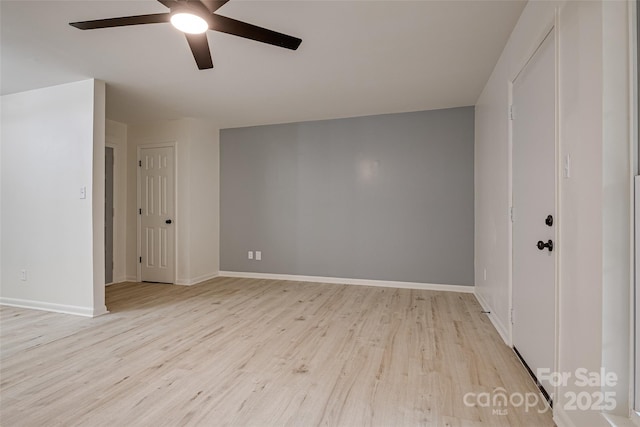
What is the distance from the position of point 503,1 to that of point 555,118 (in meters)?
0.91

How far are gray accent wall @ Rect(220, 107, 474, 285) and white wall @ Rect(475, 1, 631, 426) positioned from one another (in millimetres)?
2298

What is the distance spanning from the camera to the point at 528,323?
2.01 m

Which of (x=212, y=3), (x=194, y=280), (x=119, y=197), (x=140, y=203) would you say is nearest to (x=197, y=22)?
(x=212, y=3)

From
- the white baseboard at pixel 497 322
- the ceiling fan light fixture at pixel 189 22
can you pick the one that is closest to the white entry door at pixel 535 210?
the white baseboard at pixel 497 322

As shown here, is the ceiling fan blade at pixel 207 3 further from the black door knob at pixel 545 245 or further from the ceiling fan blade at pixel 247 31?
the black door knob at pixel 545 245

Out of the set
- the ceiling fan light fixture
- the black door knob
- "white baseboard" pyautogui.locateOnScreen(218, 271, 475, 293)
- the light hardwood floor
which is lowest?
the light hardwood floor

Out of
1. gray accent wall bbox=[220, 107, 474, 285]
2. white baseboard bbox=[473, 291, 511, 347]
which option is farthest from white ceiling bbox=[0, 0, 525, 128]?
white baseboard bbox=[473, 291, 511, 347]

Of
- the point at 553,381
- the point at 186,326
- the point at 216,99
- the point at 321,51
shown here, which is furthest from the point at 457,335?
the point at 216,99

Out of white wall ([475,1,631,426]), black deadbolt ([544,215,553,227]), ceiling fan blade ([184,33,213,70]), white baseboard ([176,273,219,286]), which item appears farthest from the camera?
white baseboard ([176,273,219,286])

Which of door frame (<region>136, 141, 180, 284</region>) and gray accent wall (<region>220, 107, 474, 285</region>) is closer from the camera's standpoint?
gray accent wall (<region>220, 107, 474, 285</region>)

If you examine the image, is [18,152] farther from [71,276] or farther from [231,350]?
[231,350]

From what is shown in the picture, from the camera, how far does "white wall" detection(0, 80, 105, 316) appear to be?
3100 millimetres

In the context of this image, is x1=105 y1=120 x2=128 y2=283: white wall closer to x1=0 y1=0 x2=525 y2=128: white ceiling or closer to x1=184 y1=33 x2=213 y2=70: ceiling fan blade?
x1=0 y1=0 x2=525 y2=128: white ceiling

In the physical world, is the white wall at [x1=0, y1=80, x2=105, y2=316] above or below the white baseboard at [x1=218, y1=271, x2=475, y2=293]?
above
